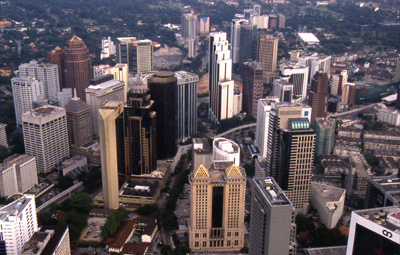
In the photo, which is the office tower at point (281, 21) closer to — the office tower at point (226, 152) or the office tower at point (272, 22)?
the office tower at point (272, 22)

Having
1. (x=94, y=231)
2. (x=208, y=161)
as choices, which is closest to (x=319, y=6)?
(x=208, y=161)

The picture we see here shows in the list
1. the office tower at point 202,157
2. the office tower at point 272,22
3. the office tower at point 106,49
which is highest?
the office tower at point 272,22

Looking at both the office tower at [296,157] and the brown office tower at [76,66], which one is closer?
the office tower at [296,157]

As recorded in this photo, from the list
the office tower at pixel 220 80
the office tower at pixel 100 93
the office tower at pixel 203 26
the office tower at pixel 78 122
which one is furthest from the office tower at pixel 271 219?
the office tower at pixel 203 26

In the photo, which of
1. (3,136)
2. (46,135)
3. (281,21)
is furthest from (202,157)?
(281,21)

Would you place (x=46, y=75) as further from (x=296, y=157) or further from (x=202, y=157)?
(x=296, y=157)
